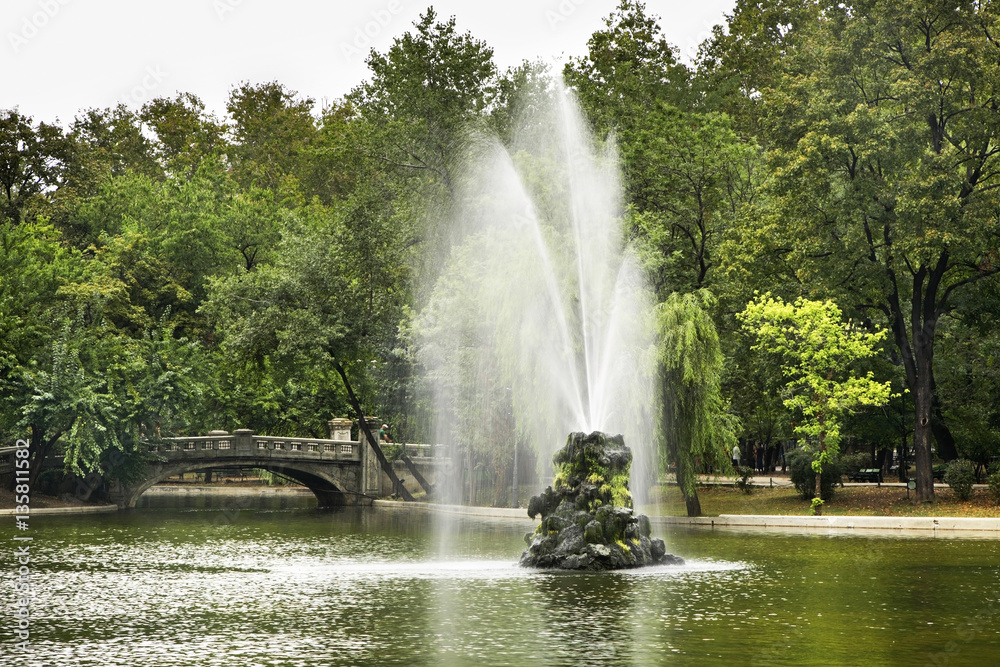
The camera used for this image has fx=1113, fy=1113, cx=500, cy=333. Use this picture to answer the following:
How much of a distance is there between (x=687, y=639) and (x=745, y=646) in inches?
40.3

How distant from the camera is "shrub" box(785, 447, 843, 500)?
141ft

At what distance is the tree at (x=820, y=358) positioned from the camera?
1574 inches

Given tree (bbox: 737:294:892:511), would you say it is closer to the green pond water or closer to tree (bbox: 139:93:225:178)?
the green pond water

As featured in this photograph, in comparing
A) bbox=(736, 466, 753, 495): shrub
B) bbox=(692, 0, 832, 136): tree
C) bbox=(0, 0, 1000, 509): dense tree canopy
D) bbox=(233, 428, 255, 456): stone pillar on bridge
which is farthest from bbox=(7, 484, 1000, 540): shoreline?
bbox=(692, 0, 832, 136): tree

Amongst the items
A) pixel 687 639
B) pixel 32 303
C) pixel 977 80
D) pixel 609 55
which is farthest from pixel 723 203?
pixel 687 639

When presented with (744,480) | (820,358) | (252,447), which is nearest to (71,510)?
(252,447)

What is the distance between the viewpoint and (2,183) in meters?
63.6

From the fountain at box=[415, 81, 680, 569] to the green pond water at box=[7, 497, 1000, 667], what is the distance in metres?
4.58

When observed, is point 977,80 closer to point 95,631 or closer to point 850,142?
point 850,142

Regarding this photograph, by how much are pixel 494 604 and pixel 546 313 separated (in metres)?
16.1

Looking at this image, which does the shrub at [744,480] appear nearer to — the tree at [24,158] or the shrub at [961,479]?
the shrub at [961,479]

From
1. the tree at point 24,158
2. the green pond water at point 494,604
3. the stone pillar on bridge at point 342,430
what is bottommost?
the green pond water at point 494,604

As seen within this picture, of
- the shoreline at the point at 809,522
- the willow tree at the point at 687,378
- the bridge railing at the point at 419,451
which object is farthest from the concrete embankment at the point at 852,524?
the bridge railing at the point at 419,451

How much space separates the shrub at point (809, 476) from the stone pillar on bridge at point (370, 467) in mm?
22623
